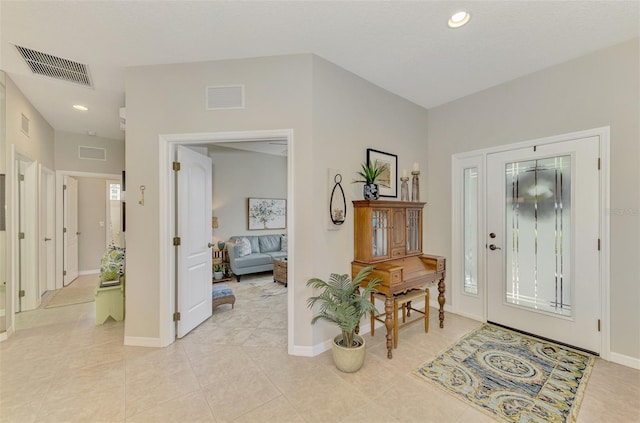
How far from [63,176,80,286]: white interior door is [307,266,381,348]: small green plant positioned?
5086 millimetres

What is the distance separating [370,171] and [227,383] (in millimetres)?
2288

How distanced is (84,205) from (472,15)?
7.49 m

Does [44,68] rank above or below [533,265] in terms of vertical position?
above

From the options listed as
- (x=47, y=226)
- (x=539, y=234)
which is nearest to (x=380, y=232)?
(x=539, y=234)

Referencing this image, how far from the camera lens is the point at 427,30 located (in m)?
2.19

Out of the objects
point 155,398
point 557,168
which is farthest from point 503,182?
point 155,398

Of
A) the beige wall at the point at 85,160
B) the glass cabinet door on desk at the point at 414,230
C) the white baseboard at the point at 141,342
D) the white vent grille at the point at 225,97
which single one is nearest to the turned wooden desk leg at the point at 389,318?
the glass cabinet door on desk at the point at 414,230

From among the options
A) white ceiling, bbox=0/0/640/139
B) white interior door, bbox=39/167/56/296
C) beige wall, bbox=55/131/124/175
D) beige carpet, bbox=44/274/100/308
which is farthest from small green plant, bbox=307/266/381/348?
beige wall, bbox=55/131/124/175

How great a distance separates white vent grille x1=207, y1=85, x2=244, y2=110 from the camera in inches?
102

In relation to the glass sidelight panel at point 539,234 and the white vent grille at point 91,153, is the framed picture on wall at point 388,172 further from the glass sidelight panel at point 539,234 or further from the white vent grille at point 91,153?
the white vent grille at point 91,153

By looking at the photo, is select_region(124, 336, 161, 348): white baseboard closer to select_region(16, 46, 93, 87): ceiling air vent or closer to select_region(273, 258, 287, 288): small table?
select_region(273, 258, 287, 288): small table

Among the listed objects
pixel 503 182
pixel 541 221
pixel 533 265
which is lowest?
pixel 533 265

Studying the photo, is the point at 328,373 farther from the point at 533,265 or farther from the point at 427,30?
the point at 427,30

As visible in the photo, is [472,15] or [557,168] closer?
[472,15]
